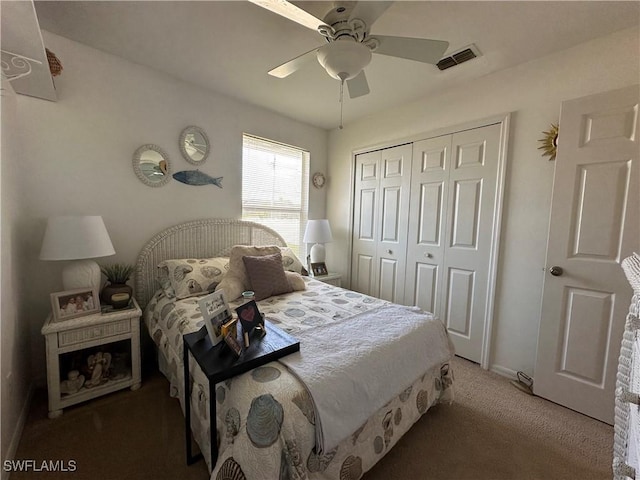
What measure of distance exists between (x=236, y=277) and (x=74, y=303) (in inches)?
40.5

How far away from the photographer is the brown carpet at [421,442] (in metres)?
1.35

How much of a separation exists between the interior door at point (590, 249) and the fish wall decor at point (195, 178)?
2.88 meters

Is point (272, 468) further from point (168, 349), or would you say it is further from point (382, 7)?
point (382, 7)

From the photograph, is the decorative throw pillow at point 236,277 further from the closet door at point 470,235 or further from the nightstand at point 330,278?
the closet door at point 470,235

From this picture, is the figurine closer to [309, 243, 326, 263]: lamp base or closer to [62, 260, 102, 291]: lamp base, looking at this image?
[62, 260, 102, 291]: lamp base

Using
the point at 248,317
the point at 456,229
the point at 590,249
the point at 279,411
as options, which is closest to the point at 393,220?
the point at 456,229

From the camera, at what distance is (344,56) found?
53.2 inches

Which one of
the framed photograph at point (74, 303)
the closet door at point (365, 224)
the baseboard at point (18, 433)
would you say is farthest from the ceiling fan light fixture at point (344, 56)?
the baseboard at point (18, 433)

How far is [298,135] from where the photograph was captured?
333 cm

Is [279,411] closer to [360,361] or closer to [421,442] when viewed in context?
[360,361]

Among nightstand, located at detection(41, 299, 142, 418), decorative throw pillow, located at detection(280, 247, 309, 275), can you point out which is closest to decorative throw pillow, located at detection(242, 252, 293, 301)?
decorative throw pillow, located at detection(280, 247, 309, 275)

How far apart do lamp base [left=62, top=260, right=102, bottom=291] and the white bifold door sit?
104 inches

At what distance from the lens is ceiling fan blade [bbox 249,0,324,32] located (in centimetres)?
111

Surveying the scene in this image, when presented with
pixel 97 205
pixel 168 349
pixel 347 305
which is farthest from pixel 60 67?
pixel 347 305
